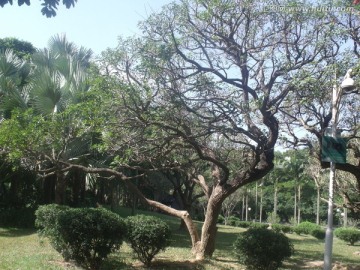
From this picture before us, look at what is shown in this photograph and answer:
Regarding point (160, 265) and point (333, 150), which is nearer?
point (333, 150)

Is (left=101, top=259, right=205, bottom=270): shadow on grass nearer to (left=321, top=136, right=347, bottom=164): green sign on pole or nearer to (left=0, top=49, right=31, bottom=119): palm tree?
(left=321, top=136, right=347, bottom=164): green sign on pole

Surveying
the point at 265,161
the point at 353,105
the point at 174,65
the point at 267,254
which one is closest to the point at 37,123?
the point at 174,65

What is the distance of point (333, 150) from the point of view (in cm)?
771

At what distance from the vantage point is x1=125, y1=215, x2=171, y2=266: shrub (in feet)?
33.4

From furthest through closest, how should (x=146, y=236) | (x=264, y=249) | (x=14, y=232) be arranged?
1. (x=14, y=232)
2. (x=146, y=236)
3. (x=264, y=249)

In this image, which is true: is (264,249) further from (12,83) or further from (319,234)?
(319,234)

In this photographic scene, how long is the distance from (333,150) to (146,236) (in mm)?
4710

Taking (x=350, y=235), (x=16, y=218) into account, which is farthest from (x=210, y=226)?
(x=350, y=235)

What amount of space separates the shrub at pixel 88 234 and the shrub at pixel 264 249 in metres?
2.72

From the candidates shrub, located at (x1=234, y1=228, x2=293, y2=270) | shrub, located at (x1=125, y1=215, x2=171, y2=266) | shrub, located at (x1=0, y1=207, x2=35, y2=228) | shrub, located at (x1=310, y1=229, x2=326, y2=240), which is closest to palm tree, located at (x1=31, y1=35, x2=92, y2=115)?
shrub, located at (x1=0, y1=207, x2=35, y2=228)

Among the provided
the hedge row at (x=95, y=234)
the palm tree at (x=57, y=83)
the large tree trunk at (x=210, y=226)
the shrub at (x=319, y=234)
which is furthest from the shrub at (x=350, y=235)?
the hedge row at (x=95, y=234)

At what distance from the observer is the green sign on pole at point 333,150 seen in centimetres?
767

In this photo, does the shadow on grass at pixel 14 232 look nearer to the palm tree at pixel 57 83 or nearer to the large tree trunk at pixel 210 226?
the palm tree at pixel 57 83

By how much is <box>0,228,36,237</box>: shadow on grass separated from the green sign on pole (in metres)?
13.1
